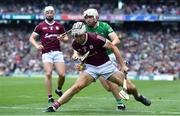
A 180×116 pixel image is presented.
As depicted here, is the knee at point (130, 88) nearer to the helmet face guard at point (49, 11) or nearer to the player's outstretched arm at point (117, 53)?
the player's outstretched arm at point (117, 53)

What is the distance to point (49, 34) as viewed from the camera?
53.7 feet

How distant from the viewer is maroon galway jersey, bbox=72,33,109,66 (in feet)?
39.5

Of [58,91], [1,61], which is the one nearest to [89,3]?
[1,61]

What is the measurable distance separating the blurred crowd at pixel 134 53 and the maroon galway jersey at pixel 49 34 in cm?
2750

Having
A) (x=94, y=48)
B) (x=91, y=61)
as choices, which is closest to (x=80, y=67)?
(x=91, y=61)

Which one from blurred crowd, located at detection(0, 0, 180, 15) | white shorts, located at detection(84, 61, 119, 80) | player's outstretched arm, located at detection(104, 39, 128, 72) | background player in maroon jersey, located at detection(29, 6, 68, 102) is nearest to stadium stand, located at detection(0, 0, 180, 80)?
blurred crowd, located at detection(0, 0, 180, 15)

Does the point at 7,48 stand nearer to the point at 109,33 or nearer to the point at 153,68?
the point at 153,68

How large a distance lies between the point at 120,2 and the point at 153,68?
11.7 m

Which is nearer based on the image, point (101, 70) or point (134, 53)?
point (101, 70)

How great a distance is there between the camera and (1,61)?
50000 millimetres

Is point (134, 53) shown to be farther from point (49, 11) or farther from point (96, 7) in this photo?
point (49, 11)

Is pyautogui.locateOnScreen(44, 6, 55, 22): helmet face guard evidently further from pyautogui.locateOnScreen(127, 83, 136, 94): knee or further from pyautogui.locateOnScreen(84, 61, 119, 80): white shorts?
pyautogui.locateOnScreen(127, 83, 136, 94): knee

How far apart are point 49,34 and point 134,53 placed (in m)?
31.6

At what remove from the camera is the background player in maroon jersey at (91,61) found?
12.0 metres
